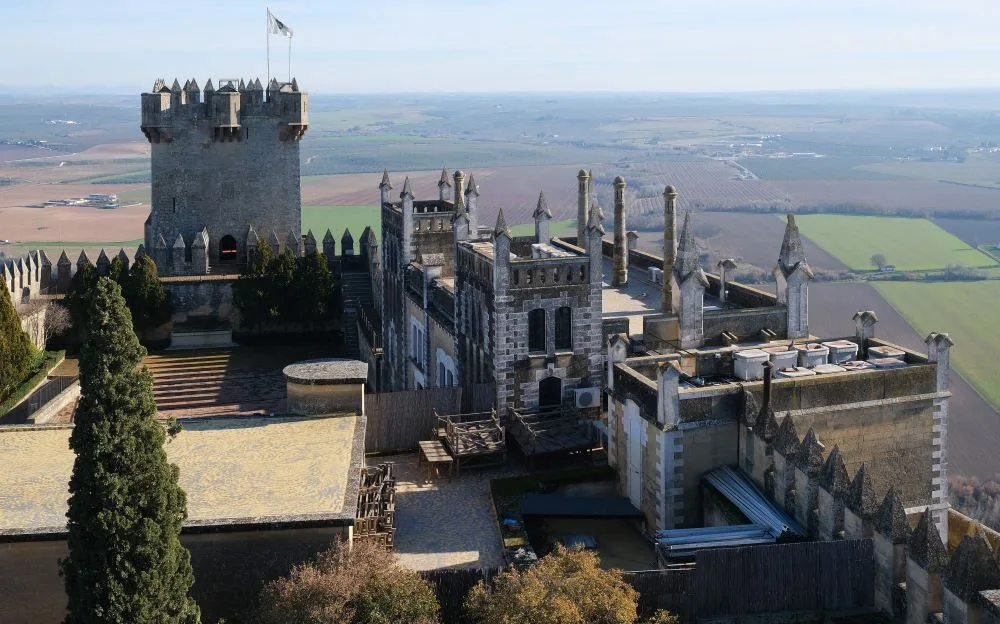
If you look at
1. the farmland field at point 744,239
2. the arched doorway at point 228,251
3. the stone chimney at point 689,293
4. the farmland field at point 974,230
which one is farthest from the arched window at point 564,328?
the farmland field at point 974,230

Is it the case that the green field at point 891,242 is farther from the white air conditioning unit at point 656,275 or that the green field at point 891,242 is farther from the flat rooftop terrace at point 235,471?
the flat rooftop terrace at point 235,471

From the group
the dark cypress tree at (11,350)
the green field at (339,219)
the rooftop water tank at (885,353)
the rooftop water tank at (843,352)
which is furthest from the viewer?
Answer: the green field at (339,219)

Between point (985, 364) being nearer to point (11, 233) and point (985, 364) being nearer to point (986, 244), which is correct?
point (986, 244)

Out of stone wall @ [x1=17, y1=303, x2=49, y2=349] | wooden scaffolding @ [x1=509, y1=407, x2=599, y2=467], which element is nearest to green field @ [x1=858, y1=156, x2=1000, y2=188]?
Result: stone wall @ [x1=17, y1=303, x2=49, y2=349]

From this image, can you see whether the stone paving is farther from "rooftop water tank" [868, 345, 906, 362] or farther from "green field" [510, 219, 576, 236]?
"green field" [510, 219, 576, 236]

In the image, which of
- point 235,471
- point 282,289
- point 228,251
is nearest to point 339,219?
point 228,251

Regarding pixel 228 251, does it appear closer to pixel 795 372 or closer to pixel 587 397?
pixel 587 397
